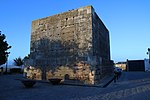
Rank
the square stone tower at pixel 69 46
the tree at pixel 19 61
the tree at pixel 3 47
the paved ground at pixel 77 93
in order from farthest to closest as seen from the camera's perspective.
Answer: the tree at pixel 19 61
the tree at pixel 3 47
the square stone tower at pixel 69 46
the paved ground at pixel 77 93

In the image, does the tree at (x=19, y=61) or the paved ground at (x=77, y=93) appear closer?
the paved ground at (x=77, y=93)

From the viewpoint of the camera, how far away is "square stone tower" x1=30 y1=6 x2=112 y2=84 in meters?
12.8

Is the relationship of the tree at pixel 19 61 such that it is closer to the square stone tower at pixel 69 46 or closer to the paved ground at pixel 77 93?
the square stone tower at pixel 69 46

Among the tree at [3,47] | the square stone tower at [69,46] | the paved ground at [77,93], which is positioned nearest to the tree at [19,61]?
the tree at [3,47]

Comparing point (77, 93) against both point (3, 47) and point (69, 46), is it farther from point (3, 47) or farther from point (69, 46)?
point (3, 47)

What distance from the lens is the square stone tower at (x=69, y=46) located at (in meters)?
12.8

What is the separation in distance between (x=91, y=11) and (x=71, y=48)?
3438mm

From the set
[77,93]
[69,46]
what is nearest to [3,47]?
[69,46]

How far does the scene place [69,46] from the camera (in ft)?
45.5

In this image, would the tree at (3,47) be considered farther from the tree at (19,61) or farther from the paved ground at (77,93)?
the tree at (19,61)

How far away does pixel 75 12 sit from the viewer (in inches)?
555

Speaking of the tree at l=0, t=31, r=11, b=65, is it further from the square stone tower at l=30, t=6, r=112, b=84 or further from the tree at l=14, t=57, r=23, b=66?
the tree at l=14, t=57, r=23, b=66

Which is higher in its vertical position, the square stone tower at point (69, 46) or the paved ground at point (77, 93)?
the square stone tower at point (69, 46)

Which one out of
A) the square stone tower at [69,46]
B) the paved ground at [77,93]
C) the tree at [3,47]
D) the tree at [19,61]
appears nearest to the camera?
the paved ground at [77,93]
